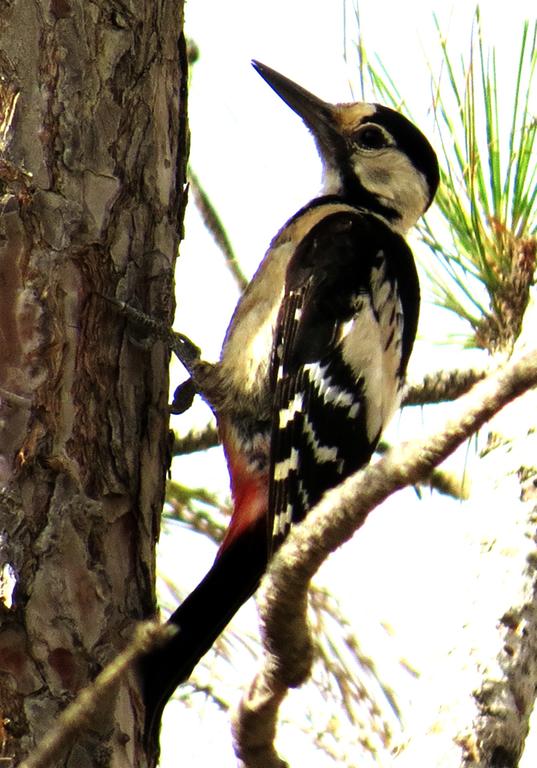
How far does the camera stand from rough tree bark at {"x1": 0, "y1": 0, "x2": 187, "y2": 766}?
5.56 feet

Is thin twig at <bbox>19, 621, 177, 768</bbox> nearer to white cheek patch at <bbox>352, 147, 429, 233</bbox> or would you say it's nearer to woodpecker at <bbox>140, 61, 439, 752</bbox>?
woodpecker at <bbox>140, 61, 439, 752</bbox>

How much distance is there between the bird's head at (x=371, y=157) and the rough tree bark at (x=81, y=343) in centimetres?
112

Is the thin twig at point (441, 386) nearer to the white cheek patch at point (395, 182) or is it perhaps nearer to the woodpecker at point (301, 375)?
the woodpecker at point (301, 375)

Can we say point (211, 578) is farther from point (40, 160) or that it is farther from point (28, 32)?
point (28, 32)

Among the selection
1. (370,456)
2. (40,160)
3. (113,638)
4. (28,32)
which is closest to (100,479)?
(113,638)

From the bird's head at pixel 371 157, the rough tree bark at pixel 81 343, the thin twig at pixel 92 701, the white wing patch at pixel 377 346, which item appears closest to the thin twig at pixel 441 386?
the white wing patch at pixel 377 346

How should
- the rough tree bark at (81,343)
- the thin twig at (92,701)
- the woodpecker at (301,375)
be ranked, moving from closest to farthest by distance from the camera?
the thin twig at (92,701), the rough tree bark at (81,343), the woodpecker at (301,375)

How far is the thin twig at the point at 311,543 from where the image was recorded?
1.08 meters

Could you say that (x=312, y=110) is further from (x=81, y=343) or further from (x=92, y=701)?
(x=92, y=701)

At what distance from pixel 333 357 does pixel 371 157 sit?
3.18ft

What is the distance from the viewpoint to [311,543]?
4.00 feet

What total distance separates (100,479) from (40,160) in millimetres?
561

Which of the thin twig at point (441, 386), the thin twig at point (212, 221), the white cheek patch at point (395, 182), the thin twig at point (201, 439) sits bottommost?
the thin twig at point (201, 439)

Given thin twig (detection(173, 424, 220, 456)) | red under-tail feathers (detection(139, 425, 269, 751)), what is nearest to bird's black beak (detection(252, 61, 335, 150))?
thin twig (detection(173, 424, 220, 456))
